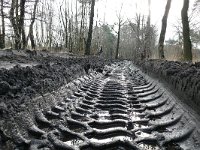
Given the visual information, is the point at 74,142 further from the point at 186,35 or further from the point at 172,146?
the point at 186,35

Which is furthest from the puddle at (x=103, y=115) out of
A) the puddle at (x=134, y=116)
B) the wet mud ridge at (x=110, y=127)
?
the puddle at (x=134, y=116)

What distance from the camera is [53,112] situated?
3.10 meters

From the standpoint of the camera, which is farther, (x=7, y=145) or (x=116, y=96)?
(x=116, y=96)

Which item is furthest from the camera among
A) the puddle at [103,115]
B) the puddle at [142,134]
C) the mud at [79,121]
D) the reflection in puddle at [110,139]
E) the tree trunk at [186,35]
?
the tree trunk at [186,35]

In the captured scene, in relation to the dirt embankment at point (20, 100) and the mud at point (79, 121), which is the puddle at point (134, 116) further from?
the dirt embankment at point (20, 100)

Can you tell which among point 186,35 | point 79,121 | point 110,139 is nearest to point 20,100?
point 79,121

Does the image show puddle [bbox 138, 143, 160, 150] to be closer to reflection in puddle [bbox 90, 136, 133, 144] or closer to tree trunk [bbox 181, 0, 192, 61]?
reflection in puddle [bbox 90, 136, 133, 144]

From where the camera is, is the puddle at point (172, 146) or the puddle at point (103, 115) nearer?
the puddle at point (172, 146)

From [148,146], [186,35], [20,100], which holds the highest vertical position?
[186,35]

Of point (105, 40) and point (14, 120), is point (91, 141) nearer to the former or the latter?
point (14, 120)

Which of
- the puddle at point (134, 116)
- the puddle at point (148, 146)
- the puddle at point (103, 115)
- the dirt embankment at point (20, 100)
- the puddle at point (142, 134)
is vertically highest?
the dirt embankment at point (20, 100)

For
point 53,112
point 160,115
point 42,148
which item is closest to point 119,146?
point 42,148

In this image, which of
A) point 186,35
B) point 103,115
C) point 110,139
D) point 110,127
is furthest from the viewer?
point 186,35

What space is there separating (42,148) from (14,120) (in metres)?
0.41
